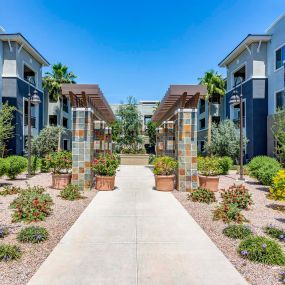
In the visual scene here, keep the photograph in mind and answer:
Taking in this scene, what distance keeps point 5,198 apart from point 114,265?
6.73 metres

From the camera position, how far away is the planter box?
26906mm

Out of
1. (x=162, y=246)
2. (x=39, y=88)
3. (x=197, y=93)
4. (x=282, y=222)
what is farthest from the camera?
(x=39, y=88)

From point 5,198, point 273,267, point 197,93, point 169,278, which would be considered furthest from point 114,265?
point 197,93

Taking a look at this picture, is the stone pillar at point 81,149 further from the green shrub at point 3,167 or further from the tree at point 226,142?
the tree at point 226,142

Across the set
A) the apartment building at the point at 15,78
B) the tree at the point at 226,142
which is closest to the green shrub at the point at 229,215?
the tree at the point at 226,142

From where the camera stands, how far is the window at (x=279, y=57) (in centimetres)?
2067

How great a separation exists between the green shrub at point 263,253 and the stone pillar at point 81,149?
754 cm

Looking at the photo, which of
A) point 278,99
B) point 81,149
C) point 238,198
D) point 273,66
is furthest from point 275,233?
point 273,66

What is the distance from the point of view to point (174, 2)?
43.0 feet

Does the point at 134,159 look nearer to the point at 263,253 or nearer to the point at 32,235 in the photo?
the point at 32,235

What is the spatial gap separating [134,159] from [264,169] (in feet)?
52.7

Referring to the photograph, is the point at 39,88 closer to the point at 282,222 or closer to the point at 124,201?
the point at 124,201

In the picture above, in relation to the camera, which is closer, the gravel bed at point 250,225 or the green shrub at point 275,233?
the gravel bed at point 250,225

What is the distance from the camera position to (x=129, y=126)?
29203 mm
